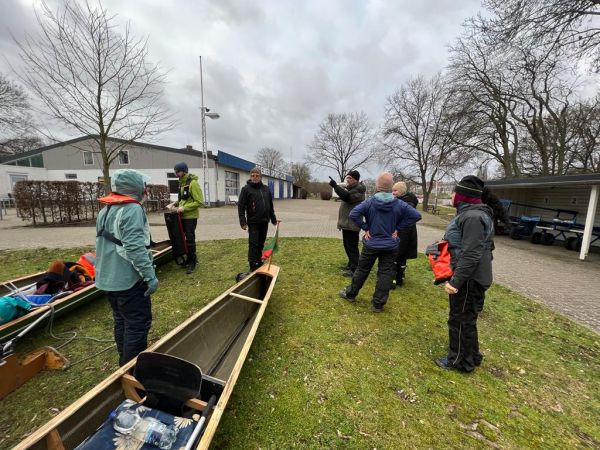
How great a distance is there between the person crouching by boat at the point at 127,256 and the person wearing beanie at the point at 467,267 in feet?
8.95

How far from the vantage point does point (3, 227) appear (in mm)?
10461

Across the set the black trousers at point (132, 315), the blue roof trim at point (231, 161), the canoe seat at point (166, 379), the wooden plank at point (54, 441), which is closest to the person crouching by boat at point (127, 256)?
the black trousers at point (132, 315)

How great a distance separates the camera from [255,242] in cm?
498

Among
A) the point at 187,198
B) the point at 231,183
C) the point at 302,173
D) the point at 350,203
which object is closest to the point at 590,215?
the point at 350,203

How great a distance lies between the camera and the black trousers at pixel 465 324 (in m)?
2.51

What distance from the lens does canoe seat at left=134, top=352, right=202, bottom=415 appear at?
67.2 inches

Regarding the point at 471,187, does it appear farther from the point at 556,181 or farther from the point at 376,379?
the point at 556,181

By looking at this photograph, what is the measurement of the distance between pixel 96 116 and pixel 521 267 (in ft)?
46.0

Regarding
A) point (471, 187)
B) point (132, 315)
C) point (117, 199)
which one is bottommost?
point (132, 315)

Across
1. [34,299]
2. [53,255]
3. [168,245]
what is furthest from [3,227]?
[34,299]

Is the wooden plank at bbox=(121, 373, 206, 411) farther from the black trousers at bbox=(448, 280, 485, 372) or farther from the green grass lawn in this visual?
the black trousers at bbox=(448, 280, 485, 372)

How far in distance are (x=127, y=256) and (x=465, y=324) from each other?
10.5ft

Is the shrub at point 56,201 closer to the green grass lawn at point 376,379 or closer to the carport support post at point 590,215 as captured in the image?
the green grass lawn at point 376,379

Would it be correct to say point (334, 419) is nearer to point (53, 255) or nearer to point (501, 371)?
point (501, 371)
